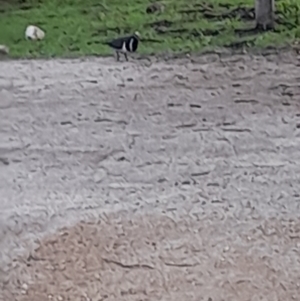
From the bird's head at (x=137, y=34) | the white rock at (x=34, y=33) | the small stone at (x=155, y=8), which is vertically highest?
the white rock at (x=34, y=33)

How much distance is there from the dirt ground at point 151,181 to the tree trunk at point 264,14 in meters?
1.52

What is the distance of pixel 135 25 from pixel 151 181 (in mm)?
5394

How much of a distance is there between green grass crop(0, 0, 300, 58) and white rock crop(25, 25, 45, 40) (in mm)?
70

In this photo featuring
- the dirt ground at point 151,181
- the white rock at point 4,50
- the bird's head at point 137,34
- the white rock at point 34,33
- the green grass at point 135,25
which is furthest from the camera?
the white rock at point 34,33

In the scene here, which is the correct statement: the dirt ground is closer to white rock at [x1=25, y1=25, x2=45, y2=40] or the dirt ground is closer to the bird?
the bird

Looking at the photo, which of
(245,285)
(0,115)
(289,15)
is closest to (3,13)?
(289,15)

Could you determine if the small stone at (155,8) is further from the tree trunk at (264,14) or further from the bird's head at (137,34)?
the tree trunk at (264,14)

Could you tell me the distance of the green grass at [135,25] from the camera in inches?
346

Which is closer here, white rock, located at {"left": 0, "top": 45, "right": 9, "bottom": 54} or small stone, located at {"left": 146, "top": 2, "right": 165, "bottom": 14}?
white rock, located at {"left": 0, "top": 45, "right": 9, "bottom": 54}

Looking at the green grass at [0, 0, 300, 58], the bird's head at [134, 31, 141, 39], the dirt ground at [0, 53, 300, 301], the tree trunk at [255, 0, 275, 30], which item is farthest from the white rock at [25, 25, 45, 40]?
the tree trunk at [255, 0, 275, 30]

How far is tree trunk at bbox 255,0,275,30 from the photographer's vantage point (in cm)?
933

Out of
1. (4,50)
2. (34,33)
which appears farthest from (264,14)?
(4,50)

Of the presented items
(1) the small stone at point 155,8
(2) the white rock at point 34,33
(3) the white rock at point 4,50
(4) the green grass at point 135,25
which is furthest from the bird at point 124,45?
(1) the small stone at point 155,8

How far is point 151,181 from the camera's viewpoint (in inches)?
193
